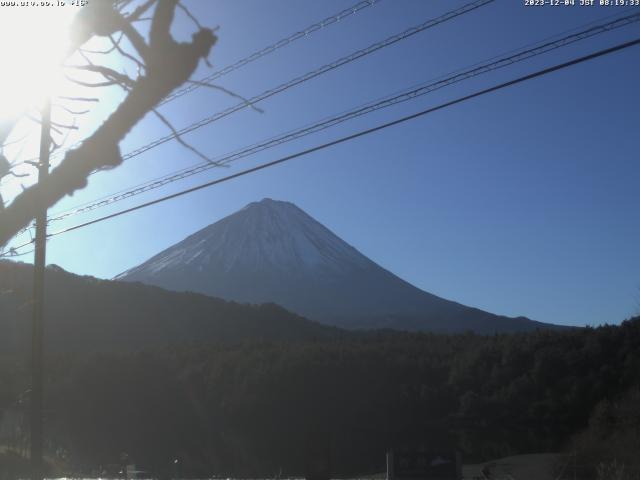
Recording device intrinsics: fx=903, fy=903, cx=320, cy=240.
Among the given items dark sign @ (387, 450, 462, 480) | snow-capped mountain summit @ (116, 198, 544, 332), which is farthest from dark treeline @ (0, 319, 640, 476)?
snow-capped mountain summit @ (116, 198, 544, 332)

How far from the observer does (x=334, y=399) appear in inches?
1828

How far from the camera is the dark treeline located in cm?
4019

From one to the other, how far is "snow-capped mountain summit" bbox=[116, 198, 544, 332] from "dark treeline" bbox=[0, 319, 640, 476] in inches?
3854

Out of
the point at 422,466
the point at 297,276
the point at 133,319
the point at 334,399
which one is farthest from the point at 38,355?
the point at 297,276

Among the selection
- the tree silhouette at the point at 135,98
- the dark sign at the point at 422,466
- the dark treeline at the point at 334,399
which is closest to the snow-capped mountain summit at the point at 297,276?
the dark treeline at the point at 334,399

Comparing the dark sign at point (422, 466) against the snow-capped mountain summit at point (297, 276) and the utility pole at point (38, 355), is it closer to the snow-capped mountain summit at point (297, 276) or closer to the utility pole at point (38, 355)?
the utility pole at point (38, 355)

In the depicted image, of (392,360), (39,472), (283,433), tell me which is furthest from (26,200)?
(392,360)

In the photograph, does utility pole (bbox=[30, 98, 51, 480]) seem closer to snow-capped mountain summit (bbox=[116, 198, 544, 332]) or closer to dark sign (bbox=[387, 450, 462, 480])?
dark sign (bbox=[387, 450, 462, 480])

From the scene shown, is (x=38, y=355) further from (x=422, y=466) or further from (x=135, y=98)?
(x=135, y=98)

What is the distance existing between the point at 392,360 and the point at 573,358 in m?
10.1

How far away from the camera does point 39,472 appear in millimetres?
14508

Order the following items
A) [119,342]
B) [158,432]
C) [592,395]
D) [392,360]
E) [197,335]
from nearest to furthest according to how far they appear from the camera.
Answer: [592,395] < [158,432] < [392,360] < [119,342] < [197,335]

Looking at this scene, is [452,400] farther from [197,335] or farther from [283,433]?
[197,335]

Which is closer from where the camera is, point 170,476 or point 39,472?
point 39,472
